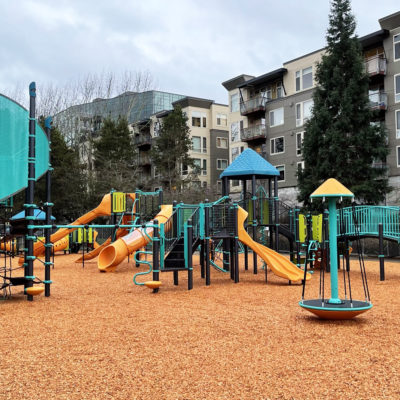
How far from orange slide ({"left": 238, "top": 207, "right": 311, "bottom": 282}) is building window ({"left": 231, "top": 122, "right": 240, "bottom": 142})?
34365 millimetres

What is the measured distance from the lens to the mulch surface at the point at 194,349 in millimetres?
4516

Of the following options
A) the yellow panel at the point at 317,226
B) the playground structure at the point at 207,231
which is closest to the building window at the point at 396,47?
the playground structure at the point at 207,231

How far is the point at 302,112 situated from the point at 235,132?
9443 millimetres

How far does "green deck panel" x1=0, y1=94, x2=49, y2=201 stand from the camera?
9.87m

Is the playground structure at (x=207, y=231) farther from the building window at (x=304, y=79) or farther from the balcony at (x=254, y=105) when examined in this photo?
the balcony at (x=254, y=105)

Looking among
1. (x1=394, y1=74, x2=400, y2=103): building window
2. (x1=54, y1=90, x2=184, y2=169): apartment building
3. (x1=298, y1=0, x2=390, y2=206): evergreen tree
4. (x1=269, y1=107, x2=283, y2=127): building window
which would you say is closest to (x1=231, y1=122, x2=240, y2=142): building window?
(x1=269, y1=107, x2=283, y2=127): building window

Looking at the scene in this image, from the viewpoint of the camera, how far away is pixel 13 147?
10.2m

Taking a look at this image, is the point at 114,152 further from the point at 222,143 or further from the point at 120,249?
the point at 120,249

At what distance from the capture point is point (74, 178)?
1644 inches

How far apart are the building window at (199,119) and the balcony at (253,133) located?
11.2 metres

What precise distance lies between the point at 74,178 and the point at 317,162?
71.6 feet

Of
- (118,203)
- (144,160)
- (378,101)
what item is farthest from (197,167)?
(118,203)

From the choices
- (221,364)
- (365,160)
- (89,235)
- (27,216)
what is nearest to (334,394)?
(221,364)

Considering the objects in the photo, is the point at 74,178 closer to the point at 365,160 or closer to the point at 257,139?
the point at 257,139
